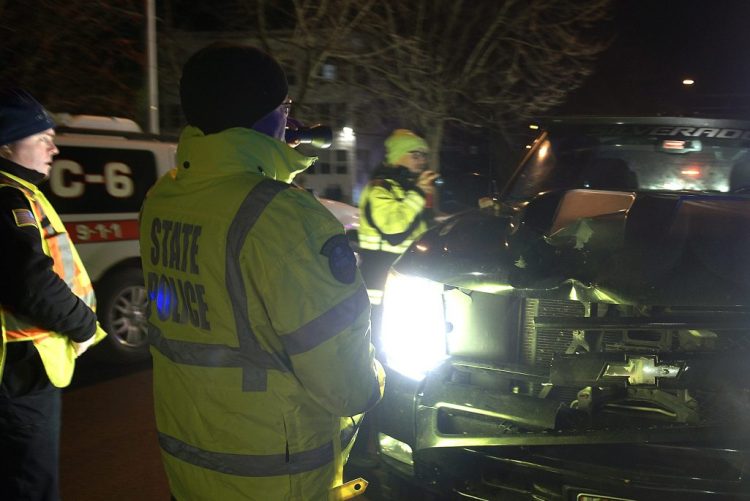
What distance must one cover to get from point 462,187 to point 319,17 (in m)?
8.19

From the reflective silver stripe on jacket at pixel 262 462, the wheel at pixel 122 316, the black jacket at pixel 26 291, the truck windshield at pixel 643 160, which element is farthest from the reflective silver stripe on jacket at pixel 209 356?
the wheel at pixel 122 316

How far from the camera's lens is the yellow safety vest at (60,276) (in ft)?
8.22

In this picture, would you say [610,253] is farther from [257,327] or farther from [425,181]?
[425,181]

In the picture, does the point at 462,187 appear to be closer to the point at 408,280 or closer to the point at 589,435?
the point at 408,280

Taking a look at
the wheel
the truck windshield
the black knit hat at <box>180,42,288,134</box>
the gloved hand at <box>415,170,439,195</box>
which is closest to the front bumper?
the black knit hat at <box>180,42,288,134</box>

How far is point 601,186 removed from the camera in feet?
14.8

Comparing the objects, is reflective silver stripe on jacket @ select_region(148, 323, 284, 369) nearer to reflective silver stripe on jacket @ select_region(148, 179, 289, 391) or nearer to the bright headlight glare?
reflective silver stripe on jacket @ select_region(148, 179, 289, 391)

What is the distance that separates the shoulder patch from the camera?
5.12 feet

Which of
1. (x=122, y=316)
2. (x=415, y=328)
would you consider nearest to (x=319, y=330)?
(x=415, y=328)

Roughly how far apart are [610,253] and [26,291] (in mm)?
2278

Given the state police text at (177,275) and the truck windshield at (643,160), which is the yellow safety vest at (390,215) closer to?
the truck windshield at (643,160)

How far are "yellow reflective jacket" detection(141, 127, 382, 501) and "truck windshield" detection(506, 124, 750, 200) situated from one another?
3.17 m

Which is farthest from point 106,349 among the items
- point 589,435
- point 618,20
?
point 618,20

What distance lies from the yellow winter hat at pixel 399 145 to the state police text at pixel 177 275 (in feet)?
12.3
